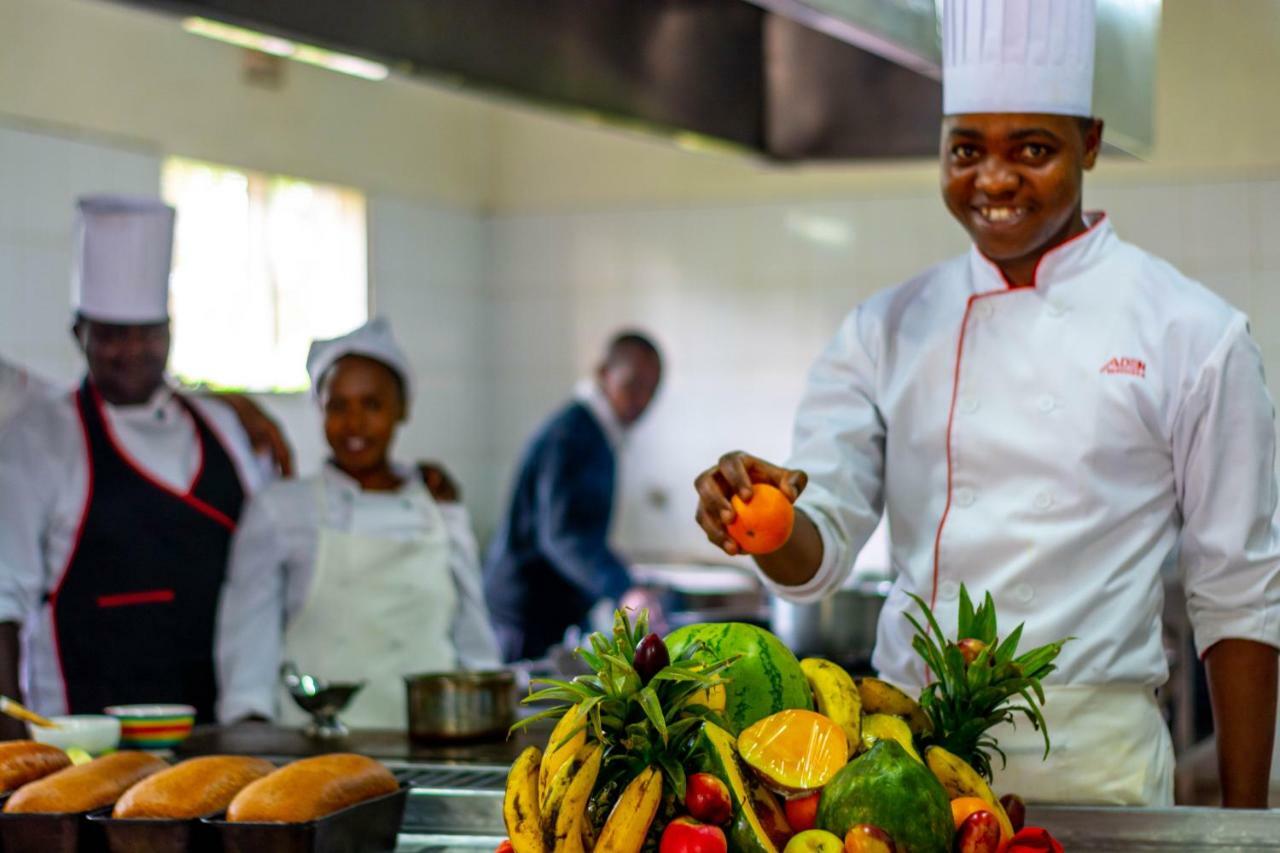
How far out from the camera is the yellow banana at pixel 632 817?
136cm

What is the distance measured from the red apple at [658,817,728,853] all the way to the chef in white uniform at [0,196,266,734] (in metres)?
2.19

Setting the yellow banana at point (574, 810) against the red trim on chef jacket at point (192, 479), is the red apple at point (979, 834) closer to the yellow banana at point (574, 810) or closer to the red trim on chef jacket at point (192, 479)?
the yellow banana at point (574, 810)

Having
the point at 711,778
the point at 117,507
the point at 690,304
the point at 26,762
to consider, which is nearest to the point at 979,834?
the point at 711,778

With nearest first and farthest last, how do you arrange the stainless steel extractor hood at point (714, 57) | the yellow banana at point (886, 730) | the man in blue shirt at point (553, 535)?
1. the yellow banana at point (886, 730)
2. the stainless steel extractor hood at point (714, 57)
3. the man in blue shirt at point (553, 535)

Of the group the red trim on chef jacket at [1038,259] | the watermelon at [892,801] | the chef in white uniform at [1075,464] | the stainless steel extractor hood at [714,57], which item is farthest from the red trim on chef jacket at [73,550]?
the watermelon at [892,801]

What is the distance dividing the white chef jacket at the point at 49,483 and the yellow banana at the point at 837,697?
1.96 metres

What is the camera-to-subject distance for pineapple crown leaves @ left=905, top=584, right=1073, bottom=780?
62.1 inches

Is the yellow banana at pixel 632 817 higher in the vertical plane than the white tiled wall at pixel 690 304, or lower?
lower

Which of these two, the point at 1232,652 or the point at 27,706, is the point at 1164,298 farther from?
the point at 27,706

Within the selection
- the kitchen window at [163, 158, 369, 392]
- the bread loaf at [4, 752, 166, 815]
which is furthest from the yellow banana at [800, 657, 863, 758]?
the kitchen window at [163, 158, 369, 392]

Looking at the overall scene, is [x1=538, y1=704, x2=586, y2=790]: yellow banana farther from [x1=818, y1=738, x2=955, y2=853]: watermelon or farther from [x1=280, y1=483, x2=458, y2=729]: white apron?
[x1=280, y1=483, x2=458, y2=729]: white apron

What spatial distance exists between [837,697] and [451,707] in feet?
2.83

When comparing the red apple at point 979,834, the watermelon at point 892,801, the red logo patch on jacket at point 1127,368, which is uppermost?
the red logo patch on jacket at point 1127,368

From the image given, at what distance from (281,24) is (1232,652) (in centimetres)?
149
